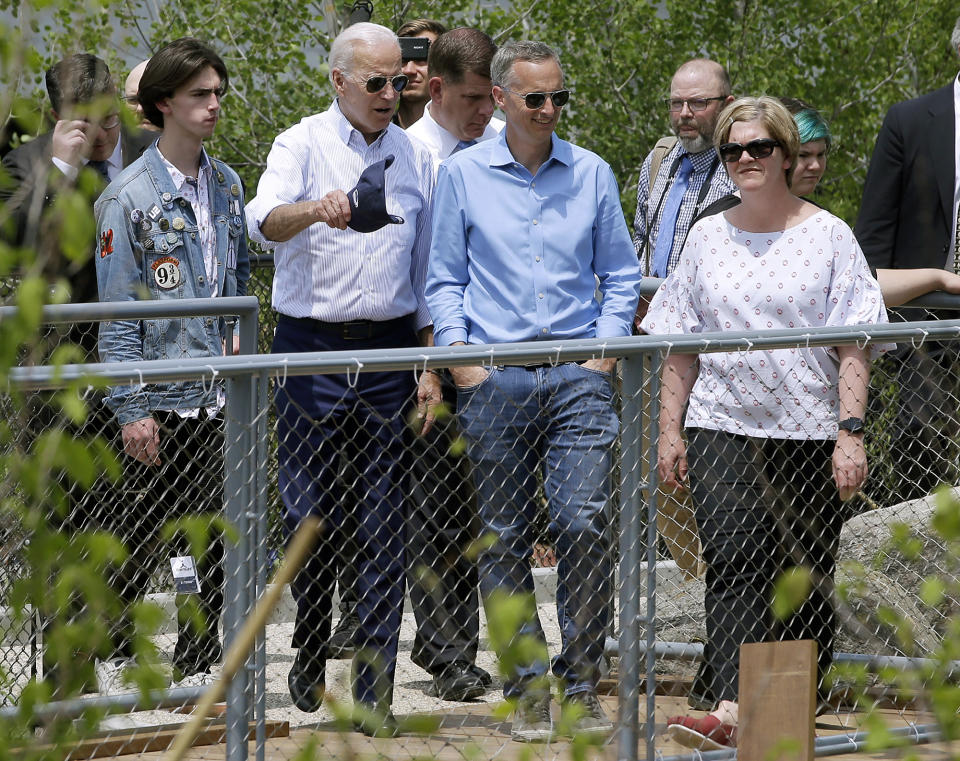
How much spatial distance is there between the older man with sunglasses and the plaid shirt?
1178 millimetres

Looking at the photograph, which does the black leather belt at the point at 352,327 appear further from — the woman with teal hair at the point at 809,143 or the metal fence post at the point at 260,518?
the woman with teal hair at the point at 809,143

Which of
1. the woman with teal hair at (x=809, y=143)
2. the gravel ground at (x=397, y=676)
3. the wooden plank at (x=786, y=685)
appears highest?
the woman with teal hair at (x=809, y=143)

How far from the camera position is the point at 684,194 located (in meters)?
6.06

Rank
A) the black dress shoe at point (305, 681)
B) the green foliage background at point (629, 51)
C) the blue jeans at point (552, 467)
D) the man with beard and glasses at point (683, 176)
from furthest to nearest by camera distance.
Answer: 1. the green foliage background at point (629, 51)
2. the man with beard and glasses at point (683, 176)
3. the black dress shoe at point (305, 681)
4. the blue jeans at point (552, 467)

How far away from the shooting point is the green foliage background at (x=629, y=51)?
1117 cm

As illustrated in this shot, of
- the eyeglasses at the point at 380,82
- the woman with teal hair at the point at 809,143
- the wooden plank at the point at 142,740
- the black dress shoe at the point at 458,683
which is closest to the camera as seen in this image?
the wooden plank at the point at 142,740

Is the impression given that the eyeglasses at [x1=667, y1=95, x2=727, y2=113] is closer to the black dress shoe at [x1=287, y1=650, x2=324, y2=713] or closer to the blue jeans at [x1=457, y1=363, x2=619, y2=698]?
the blue jeans at [x1=457, y1=363, x2=619, y2=698]

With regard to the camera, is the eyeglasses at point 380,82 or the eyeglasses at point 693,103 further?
the eyeglasses at point 693,103

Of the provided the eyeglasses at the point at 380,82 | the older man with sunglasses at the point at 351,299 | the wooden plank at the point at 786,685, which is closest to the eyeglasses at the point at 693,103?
the older man with sunglasses at the point at 351,299

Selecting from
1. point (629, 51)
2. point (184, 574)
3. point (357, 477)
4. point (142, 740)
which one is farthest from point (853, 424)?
point (629, 51)

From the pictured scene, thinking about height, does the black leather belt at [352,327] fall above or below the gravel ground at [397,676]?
above

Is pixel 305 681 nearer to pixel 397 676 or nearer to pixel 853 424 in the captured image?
pixel 397 676

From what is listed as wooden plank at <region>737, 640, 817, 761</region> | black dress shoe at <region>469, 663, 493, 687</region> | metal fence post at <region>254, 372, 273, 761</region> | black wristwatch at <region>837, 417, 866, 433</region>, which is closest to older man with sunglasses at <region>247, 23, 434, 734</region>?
black dress shoe at <region>469, 663, 493, 687</region>

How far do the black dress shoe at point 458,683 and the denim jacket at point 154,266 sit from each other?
1255 millimetres
